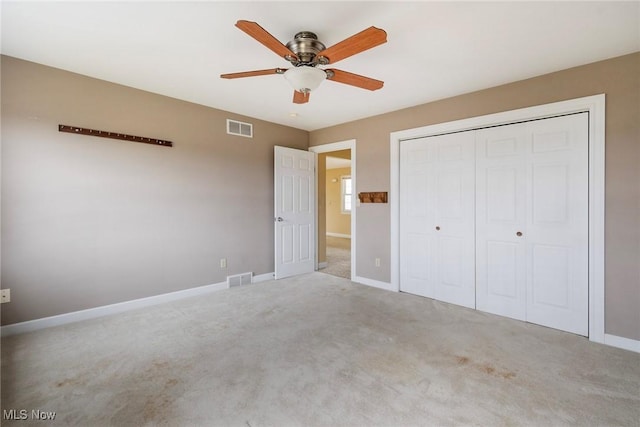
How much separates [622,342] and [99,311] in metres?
5.06

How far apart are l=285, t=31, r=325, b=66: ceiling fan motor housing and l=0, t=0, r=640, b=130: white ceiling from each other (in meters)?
0.06

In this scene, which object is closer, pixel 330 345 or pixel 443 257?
pixel 330 345

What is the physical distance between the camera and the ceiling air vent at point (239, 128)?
4180mm

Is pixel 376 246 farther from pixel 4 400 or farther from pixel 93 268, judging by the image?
pixel 4 400

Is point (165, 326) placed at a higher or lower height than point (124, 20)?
lower

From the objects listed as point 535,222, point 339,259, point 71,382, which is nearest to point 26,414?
point 71,382

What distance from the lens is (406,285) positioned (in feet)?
13.1

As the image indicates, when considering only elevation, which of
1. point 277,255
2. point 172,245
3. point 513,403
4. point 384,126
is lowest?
point 513,403

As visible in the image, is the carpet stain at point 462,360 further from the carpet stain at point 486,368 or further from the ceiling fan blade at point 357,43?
the ceiling fan blade at point 357,43

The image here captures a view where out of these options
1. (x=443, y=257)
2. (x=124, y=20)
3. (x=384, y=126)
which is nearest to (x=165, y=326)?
(x=124, y=20)

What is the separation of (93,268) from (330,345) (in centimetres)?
264

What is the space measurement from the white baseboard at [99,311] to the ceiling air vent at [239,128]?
2.22 m

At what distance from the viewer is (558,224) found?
9.30 ft

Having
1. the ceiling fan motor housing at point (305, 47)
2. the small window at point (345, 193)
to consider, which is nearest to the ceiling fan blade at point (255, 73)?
the ceiling fan motor housing at point (305, 47)
